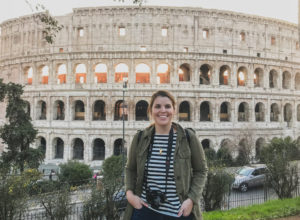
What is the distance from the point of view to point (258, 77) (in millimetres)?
31891

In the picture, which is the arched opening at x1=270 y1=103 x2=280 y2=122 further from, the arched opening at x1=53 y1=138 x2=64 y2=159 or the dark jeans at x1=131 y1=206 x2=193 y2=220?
the dark jeans at x1=131 y1=206 x2=193 y2=220

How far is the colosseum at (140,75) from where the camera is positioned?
27.5 metres

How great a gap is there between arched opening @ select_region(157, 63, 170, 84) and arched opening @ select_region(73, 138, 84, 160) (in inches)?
474

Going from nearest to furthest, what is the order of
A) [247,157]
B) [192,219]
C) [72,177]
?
[192,219]
[72,177]
[247,157]

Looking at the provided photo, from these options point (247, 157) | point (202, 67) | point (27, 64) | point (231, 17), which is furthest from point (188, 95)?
point (27, 64)

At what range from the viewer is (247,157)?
84.5ft

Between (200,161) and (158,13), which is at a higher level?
(158,13)

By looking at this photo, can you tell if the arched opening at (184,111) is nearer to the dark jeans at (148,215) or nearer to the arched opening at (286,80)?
the arched opening at (286,80)

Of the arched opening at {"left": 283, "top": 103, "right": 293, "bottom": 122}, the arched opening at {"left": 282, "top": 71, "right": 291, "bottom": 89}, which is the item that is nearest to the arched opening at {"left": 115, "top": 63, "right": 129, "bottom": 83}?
the arched opening at {"left": 282, "top": 71, "right": 291, "bottom": 89}

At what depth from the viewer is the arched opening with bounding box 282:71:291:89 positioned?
32.8 metres

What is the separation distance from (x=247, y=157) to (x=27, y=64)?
2845 centimetres

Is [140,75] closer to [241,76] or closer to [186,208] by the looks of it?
[241,76]

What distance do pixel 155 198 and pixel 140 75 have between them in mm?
26209

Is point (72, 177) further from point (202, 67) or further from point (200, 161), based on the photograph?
point (202, 67)
